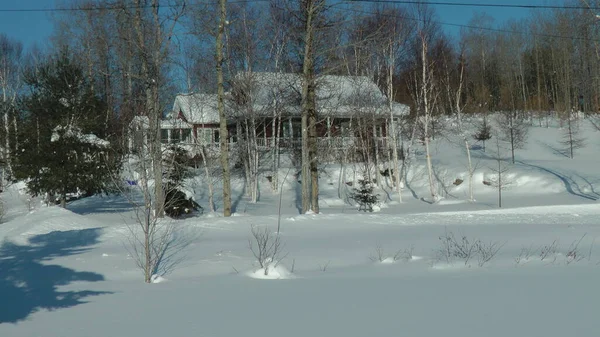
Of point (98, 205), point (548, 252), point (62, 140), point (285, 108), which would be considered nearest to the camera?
point (548, 252)

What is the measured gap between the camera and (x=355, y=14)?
931 inches

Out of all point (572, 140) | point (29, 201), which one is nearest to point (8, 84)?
point (29, 201)

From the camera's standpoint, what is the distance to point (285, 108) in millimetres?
33750

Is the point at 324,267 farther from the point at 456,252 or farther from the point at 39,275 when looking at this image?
the point at 39,275

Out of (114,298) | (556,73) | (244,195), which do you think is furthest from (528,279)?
(556,73)

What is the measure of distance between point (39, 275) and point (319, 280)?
483 centimetres

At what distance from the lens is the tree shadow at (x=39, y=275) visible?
859cm

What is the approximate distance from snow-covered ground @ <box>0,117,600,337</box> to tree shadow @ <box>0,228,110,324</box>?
0.09 feet

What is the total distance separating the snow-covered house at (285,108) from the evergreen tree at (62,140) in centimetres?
385

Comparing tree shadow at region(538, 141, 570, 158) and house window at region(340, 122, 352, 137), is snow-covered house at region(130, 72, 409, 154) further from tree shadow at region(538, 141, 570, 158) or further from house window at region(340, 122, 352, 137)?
tree shadow at region(538, 141, 570, 158)

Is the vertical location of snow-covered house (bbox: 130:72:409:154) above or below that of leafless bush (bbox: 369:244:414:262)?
above

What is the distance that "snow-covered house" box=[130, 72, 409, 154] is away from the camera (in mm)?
31125

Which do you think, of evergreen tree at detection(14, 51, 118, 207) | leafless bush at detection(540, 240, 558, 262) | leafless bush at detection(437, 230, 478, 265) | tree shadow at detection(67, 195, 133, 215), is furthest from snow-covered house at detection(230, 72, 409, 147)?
leafless bush at detection(540, 240, 558, 262)

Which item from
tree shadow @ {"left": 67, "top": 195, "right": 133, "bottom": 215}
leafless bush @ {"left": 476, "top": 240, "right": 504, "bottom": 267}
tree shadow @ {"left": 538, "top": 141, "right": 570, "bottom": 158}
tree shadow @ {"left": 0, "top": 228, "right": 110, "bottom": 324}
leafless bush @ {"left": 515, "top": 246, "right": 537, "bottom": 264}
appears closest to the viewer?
tree shadow @ {"left": 0, "top": 228, "right": 110, "bottom": 324}
